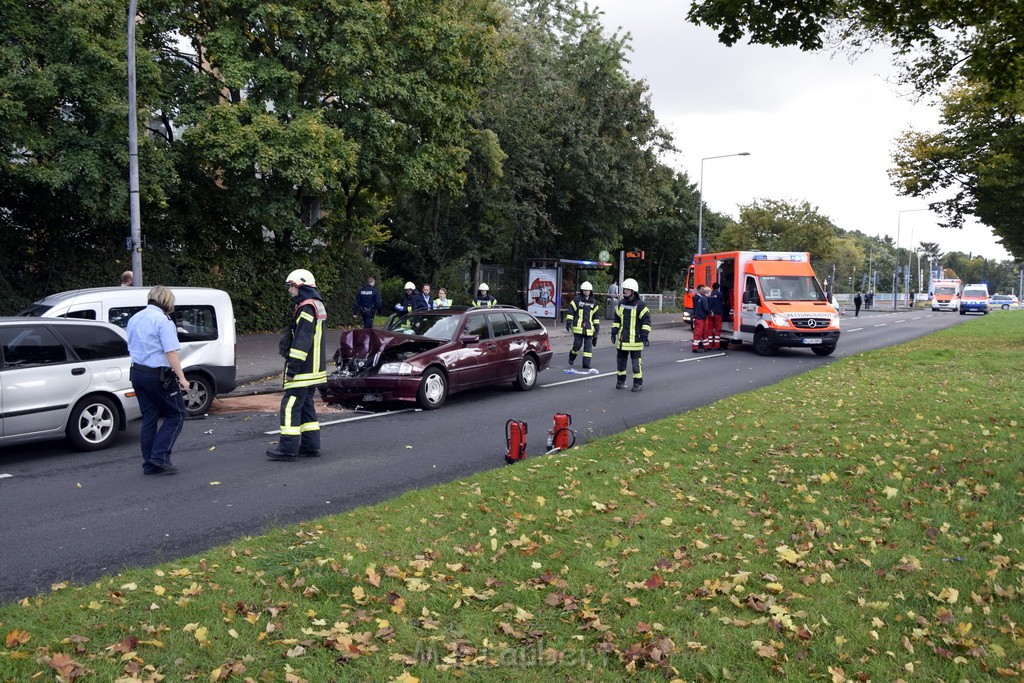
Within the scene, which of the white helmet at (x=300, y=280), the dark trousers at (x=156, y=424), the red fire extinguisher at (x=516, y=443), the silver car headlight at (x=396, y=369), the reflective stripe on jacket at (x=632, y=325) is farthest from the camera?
the reflective stripe on jacket at (x=632, y=325)

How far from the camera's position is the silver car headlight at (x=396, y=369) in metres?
12.0

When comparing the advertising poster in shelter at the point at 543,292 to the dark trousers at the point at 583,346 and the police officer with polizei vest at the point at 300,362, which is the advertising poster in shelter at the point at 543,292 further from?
the police officer with polizei vest at the point at 300,362

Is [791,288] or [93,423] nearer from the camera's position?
[93,423]

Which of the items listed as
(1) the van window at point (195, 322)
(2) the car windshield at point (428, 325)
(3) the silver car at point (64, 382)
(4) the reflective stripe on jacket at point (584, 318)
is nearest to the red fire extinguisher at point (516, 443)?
(3) the silver car at point (64, 382)

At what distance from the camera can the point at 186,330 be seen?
1190 centimetres

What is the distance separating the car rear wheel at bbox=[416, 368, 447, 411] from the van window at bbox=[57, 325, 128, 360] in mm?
4017

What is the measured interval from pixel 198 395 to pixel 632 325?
6.96m

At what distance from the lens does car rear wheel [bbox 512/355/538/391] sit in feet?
47.8

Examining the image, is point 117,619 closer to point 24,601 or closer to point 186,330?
point 24,601

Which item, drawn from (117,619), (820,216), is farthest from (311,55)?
(820,216)

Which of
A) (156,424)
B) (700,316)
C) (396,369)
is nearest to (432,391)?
(396,369)

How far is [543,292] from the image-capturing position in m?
31.5

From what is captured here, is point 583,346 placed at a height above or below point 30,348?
below

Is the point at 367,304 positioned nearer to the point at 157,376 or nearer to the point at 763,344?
the point at 763,344
